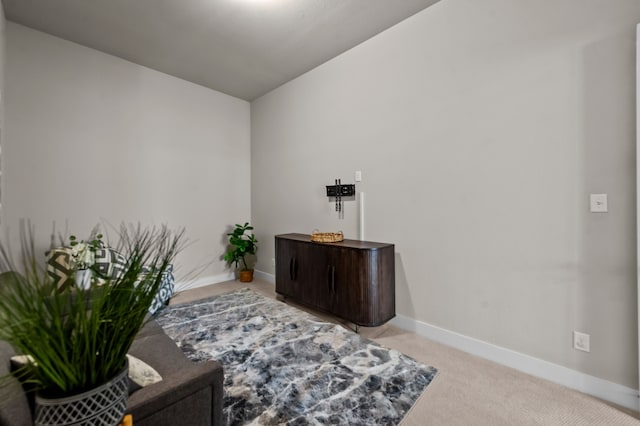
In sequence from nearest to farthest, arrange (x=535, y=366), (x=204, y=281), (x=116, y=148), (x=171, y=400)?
(x=171, y=400)
(x=535, y=366)
(x=116, y=148)
(x=204, y=281)

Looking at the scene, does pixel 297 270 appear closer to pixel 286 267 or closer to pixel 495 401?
pixel 286 267

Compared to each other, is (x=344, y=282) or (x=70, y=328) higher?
(x=70, y=328)

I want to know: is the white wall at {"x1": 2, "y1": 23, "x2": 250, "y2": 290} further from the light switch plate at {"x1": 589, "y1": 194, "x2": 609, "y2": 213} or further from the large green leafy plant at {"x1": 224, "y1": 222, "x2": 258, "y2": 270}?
the light switch plate at {"x1": 589, "y1": 194, "x2": 609, "y2": 213}

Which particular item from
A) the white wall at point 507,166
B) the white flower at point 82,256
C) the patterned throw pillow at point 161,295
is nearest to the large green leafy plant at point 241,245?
the white wall at point 507,166

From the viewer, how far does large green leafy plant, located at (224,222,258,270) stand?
4379mm

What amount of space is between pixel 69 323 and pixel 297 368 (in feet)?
5.76

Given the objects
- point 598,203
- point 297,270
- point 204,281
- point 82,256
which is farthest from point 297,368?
point 204,281

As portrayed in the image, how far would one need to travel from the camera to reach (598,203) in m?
1.81

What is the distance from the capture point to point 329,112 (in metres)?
3.53

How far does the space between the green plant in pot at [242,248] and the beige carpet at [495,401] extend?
293 cm

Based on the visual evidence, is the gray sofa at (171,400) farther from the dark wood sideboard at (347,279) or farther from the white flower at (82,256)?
the dark wood sideboard at (347,279)

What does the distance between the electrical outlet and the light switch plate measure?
82cm

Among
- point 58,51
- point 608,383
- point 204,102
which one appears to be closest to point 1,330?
point 608,383

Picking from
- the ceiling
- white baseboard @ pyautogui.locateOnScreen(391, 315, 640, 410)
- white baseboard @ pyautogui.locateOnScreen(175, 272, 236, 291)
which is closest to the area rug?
white baseboard @ pyautogui.locateOnScreen(391, 315, 640, 410)
